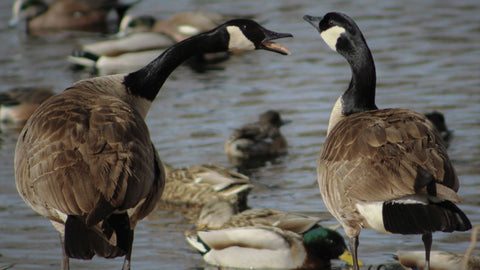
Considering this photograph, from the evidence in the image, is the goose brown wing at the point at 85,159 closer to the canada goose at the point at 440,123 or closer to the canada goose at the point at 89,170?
the canada goose at the point at 89,170

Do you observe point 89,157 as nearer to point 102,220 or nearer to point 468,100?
point 102,220

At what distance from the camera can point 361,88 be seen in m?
7.54

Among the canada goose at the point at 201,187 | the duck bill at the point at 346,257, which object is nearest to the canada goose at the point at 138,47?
the canada goose at the point at 201,187

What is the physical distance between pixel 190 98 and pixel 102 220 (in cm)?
950

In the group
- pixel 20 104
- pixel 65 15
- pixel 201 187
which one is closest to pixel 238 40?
pixel 201 187

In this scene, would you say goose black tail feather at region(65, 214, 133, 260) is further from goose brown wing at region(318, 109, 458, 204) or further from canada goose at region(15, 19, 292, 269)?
goose brown wing at region(318, 109, 458, 204)

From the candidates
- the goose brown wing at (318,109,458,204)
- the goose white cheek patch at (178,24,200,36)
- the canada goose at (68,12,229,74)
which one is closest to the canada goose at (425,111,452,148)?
the goose brown wing at (318,109,458,204)

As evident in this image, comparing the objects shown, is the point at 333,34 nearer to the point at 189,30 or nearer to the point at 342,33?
the point at 342,33

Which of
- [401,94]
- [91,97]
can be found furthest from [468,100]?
[91,97]

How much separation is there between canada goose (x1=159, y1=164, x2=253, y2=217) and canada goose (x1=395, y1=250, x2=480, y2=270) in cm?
288

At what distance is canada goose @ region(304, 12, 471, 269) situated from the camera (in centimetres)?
587

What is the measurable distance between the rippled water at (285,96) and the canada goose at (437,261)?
538 millimetres

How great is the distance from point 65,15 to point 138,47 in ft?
15.0

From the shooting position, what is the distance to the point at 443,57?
16641 millimetres
